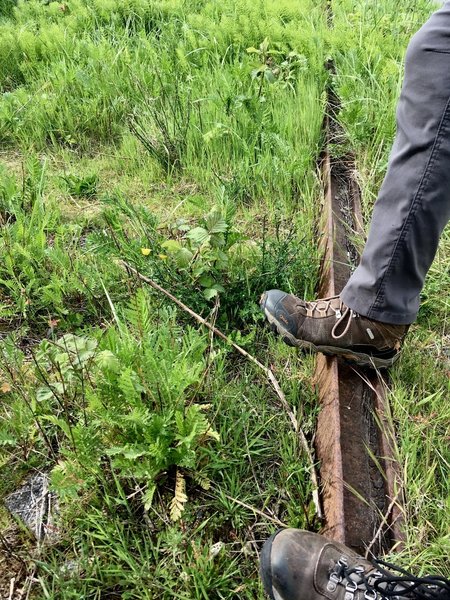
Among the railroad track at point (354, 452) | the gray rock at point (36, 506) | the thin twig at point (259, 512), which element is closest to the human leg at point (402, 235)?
the railroad track at point (354, 452)

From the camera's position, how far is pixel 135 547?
168cm

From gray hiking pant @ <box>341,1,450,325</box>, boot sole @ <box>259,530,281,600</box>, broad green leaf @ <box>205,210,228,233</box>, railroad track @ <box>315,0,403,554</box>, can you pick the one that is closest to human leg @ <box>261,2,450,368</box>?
gray hiking pant @ <box>341,1,450,325</box>

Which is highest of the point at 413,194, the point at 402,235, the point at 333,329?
the point at 413,194

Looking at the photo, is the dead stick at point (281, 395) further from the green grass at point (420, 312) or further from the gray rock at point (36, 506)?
the gray rock at point (36, 506)

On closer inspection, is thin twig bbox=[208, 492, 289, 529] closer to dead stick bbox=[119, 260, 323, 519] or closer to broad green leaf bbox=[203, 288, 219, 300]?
dead stick bbox=[119, 260, 323, 519]

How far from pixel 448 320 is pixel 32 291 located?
1762 millimetres

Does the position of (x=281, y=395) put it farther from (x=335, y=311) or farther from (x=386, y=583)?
(x=386, y=583)

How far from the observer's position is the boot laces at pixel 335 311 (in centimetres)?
213

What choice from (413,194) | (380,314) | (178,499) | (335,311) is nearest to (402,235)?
(413,194)

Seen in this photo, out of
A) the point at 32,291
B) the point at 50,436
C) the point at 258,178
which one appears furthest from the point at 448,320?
the point at 32,291

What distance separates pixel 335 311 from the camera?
2209 mm

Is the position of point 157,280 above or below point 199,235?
below

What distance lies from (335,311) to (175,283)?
678mm

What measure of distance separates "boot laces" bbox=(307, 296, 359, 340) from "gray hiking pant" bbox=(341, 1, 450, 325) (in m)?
0.08
